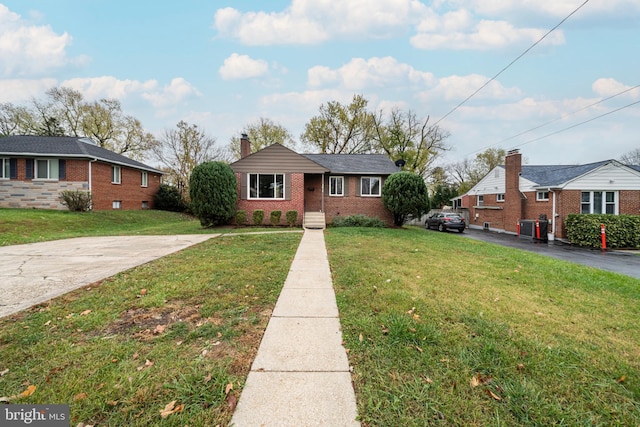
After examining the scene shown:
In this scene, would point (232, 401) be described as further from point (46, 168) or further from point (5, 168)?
point (5, 168)

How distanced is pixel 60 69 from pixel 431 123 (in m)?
37.0

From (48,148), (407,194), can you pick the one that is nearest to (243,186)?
(407,194)

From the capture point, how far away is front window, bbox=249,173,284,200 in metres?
15.3

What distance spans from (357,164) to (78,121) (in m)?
32.9

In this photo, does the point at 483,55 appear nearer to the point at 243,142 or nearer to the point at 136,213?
the point at 243,142

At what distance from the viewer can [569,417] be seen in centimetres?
181

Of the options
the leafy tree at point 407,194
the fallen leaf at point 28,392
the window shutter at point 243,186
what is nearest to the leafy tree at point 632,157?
the leafy tree at point 407,194

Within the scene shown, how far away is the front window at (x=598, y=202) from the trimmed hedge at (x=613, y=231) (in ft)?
7.23

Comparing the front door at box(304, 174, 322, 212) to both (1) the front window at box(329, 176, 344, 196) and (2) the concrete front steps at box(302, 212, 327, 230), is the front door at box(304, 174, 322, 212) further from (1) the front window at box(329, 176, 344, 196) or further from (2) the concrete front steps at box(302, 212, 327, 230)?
(2) the concrete front steps at box(302, 212, 327, 230)

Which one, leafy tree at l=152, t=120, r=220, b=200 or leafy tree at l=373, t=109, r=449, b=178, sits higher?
leafy tree at l=373, t=109, r=449, b=178

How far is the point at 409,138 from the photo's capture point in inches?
1275

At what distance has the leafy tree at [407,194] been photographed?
48.2ft

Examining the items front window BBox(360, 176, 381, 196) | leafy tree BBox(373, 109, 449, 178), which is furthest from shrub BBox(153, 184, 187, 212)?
leafy tree BBox(373, 109, 449, 178)

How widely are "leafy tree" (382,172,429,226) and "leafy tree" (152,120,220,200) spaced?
18.3 m
